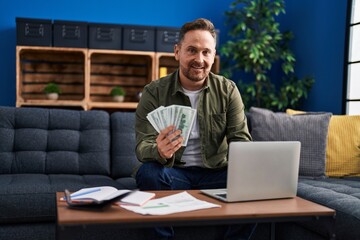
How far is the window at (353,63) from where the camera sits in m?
3.56

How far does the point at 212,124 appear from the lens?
→ 222cm

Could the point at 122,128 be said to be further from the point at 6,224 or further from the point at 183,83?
the point at 6,224

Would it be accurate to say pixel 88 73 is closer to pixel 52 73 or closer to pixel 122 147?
pixel 52 73

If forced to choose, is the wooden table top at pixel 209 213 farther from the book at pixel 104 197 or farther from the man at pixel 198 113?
the man at pixel 198 113

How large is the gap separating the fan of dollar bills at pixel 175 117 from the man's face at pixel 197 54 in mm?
498

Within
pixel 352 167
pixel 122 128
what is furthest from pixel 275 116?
pixel 122 128

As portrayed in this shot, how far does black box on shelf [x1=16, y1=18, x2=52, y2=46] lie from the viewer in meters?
3.71

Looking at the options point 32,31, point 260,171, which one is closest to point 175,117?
point 260,171

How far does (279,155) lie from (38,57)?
3.09 meters

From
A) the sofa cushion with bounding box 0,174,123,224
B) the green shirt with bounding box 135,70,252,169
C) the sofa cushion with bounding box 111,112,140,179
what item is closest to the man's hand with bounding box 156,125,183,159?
the green shirt with bounding box 135,70,252,169

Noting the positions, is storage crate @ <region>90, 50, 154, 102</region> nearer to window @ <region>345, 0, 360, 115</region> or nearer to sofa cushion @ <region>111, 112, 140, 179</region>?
sofa cushion @ <region>111, 112, 140, 179</region>

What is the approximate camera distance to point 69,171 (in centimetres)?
256

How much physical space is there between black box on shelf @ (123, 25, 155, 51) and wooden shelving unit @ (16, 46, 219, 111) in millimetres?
50

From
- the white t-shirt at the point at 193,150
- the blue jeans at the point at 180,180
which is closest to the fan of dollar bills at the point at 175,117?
the blue jeans at the point at 180,180
